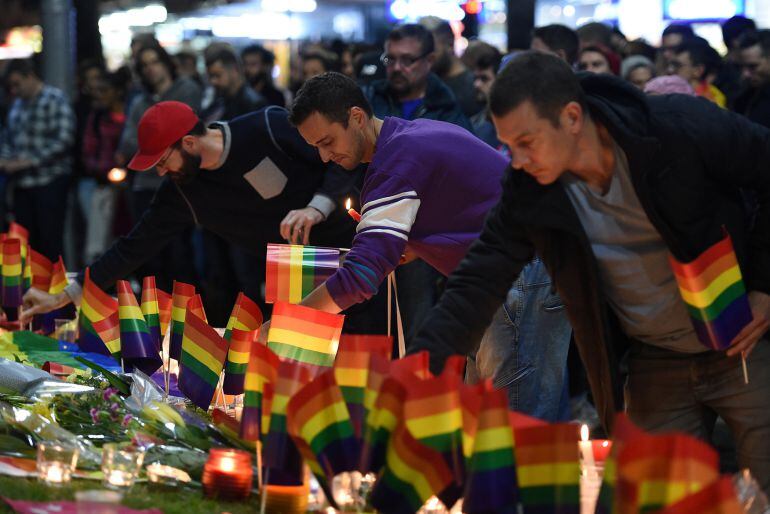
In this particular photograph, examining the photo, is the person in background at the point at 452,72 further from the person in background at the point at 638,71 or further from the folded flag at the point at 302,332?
the folded flag at the point at 302,332

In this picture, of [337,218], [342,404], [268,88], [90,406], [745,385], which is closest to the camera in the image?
[342,404]

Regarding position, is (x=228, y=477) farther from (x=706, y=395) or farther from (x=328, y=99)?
(x=328, y=99)

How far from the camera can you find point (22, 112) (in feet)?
33.5

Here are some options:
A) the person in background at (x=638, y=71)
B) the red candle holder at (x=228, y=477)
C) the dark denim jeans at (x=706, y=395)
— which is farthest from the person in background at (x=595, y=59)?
the red candle holder at (x=228, y=477)

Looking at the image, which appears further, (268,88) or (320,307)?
(268,88)

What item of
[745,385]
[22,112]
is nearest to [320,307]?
[745,385]

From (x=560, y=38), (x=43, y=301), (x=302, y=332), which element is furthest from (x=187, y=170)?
(x=560, y=38)

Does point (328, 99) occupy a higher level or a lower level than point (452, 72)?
lower

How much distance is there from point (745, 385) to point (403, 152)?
122cm

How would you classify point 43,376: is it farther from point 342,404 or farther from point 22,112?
point 22,112

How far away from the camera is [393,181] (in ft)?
12.3

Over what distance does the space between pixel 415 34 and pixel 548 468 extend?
4489 millimetres

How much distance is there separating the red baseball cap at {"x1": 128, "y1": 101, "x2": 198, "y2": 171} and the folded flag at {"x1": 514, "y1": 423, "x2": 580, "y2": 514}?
2.79 metres

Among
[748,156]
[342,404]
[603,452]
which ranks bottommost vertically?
[603,452]
